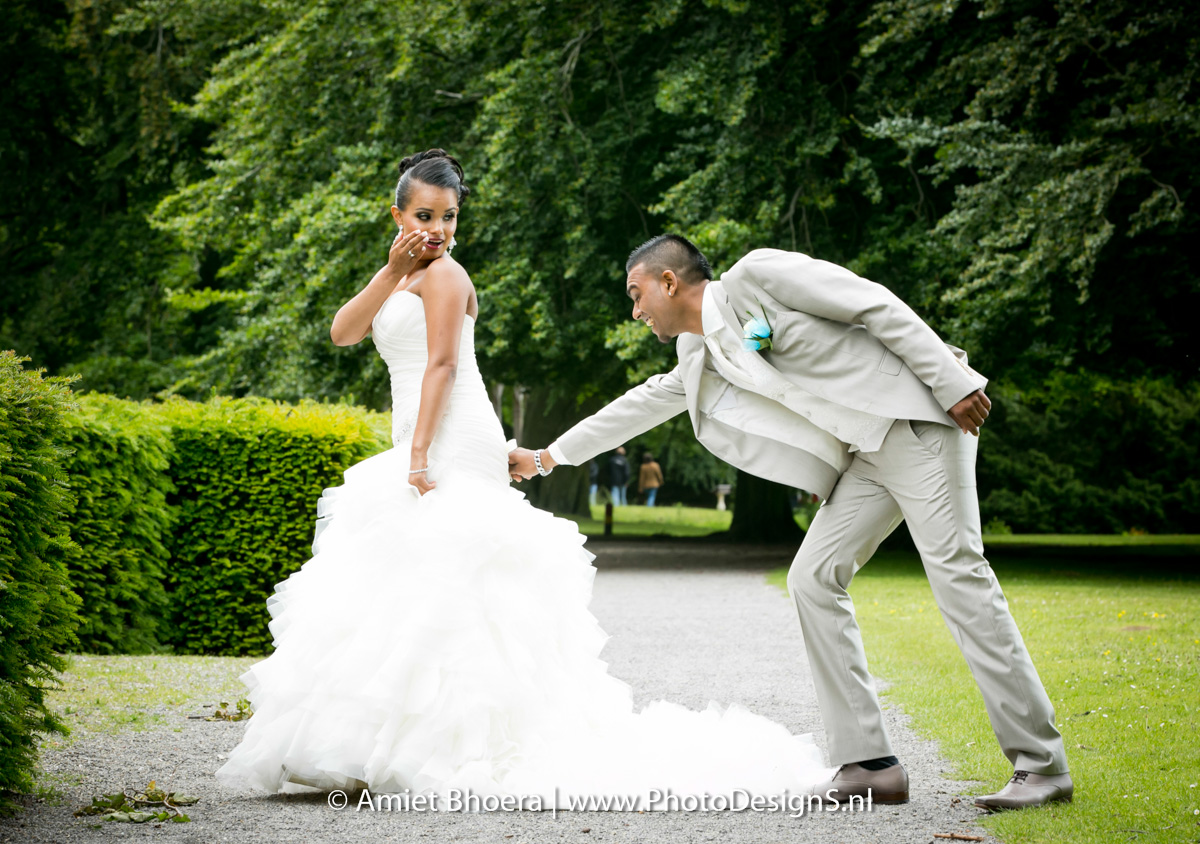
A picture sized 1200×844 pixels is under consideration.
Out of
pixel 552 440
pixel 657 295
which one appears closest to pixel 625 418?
pixel 657 295

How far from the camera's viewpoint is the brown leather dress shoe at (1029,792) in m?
4.06

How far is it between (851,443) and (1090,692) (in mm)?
3346

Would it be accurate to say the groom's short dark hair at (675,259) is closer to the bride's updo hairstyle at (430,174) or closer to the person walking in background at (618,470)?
the bride's updo hairstyle at (430,174)

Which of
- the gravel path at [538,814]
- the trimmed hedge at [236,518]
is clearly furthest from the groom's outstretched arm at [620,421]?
the trimmed hedge at [236,518]

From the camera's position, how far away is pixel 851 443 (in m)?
4.36

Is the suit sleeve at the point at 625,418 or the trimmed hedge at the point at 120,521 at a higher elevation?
the suit sleeve at the point at 625,418

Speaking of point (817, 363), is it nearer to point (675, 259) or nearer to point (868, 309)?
point (868, 309)

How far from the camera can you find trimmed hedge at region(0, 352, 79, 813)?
4.04 metres

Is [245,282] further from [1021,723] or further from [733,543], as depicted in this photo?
[1021,723]

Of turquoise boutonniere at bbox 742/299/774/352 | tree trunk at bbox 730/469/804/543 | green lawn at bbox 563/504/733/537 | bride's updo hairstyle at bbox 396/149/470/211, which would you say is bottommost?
green lawn at bbox 563/504/733/537

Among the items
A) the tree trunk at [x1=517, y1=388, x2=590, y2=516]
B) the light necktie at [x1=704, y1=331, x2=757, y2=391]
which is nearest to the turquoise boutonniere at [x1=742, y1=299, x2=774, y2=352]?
the light necktie at [x1=704, y1=331, x2=757, y2=391]

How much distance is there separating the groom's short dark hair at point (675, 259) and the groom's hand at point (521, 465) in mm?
1084

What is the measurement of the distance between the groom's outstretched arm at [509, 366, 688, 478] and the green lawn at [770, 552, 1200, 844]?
1984mm

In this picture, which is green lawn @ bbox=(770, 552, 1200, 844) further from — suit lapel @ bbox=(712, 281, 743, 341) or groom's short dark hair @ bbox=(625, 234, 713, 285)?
groom's short dark hair @ bbox=(625, 234, 713, 285)
